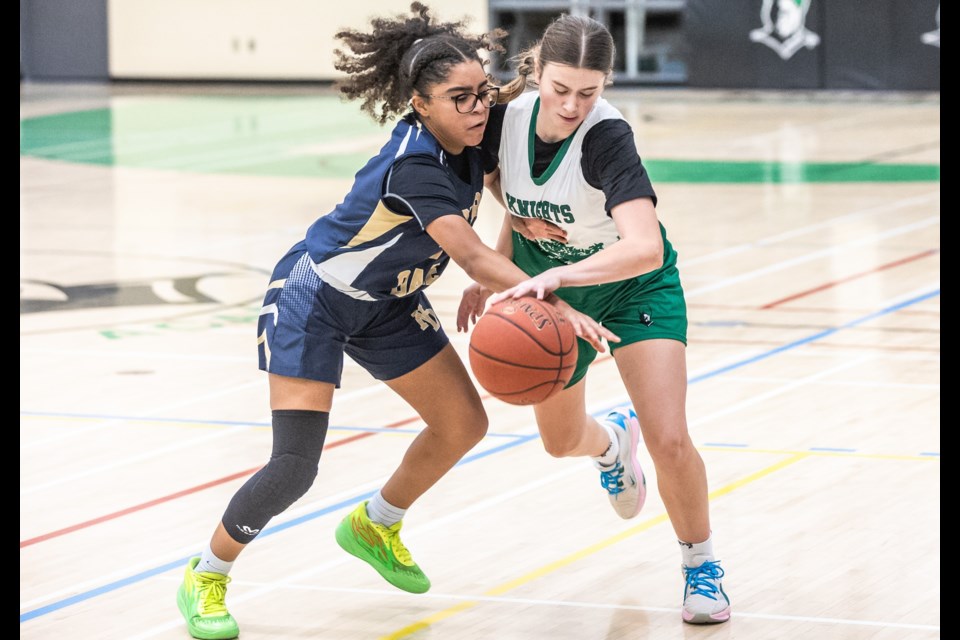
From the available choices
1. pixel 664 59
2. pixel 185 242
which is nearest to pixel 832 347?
pixel 185 242

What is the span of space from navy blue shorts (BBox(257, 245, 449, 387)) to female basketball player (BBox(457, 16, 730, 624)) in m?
0.35

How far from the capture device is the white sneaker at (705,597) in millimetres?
3881

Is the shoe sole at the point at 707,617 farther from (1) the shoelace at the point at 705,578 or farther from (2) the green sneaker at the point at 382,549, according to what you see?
(2) the green sneaker at the point at 382,549

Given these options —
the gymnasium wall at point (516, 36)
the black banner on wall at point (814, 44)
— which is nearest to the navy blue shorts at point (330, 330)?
the black banner on wall at point (814, 44)

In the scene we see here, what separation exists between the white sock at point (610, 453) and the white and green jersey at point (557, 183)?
81cm

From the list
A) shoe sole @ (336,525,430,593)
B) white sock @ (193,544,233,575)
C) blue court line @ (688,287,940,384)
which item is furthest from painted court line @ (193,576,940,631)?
blue court line @ (688,287,940,384)

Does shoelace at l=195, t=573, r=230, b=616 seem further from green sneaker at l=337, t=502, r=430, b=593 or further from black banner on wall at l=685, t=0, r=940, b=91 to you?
black banner on wall at l=685, t=0, r=940, b=91

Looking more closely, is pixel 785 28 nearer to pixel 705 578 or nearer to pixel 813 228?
pixel 813 228

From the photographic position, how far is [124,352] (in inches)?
296

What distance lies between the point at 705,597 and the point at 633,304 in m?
0.75

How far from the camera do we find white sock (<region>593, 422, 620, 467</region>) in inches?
183

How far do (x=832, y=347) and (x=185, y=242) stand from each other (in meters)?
5.16
